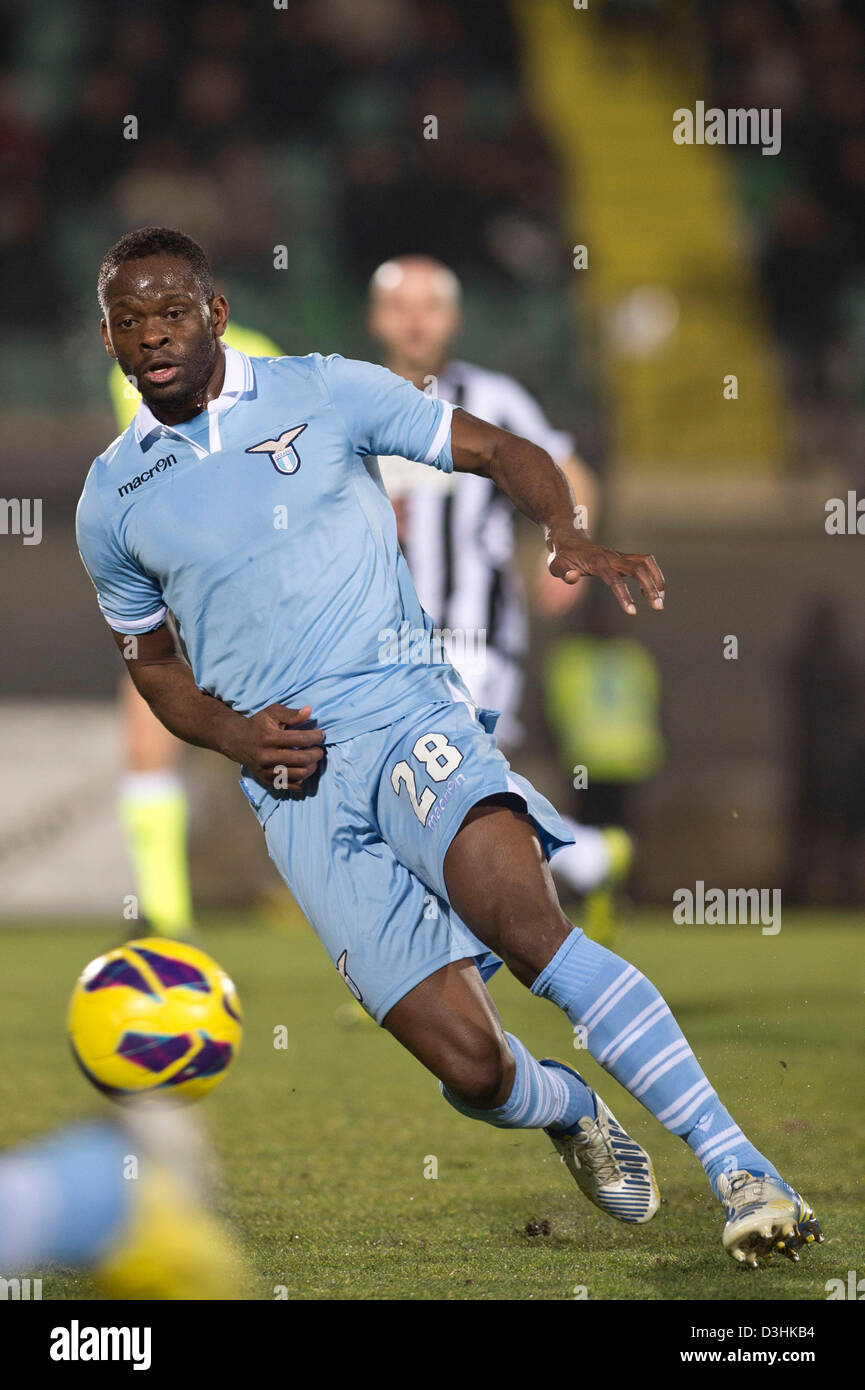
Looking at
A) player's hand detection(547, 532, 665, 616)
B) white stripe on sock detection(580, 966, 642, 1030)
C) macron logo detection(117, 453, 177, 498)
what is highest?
macron logo detection(117, 453, 177, 498)

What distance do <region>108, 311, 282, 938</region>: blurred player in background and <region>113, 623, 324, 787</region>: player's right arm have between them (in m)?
2.07

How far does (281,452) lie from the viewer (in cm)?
342

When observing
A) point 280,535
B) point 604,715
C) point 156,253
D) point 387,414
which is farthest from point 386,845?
point 604,715

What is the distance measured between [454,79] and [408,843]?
15213 millimetres

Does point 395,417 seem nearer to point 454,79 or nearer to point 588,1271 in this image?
point 588,1271

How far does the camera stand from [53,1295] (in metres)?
3.07

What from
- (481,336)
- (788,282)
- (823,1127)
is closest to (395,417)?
(823,1127)

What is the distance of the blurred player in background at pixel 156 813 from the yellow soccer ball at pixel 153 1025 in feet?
5.03

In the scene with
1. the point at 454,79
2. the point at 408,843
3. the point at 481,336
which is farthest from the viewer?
the point at 454,79

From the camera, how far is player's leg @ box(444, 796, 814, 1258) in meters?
3.01

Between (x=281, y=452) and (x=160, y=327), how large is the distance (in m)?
0.33

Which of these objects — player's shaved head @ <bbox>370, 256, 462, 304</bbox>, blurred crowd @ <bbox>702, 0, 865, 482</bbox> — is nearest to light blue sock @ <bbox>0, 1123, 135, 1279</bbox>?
player's shaved head @ <bbox>370, 256, 462, 304</bbox>

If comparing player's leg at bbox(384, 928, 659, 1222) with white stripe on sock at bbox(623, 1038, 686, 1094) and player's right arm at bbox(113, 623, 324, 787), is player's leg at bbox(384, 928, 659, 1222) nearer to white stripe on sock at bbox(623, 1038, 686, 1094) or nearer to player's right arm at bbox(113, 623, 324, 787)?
white stripe on sock at bbox(623, 1038, 686, 1094)
